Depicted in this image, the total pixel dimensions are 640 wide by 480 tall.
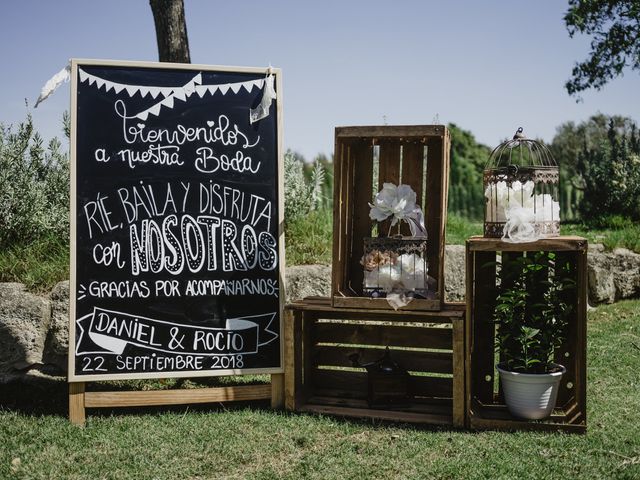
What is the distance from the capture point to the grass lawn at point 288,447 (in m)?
3.02

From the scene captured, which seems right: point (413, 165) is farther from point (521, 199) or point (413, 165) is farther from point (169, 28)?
point (169, 28)

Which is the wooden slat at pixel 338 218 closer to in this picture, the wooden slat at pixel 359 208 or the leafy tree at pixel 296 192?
the wooden slat at pixel 359 208

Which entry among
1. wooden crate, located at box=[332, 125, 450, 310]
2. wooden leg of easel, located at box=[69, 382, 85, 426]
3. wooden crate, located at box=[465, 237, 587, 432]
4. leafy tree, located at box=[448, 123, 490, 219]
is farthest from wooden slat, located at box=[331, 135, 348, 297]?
leafy tree, located at box=[448, 123, 490, 219]

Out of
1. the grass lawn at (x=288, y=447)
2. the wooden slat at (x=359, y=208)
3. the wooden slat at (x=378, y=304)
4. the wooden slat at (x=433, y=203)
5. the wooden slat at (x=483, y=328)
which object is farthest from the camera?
the wooden slat at (x=359, y=208)

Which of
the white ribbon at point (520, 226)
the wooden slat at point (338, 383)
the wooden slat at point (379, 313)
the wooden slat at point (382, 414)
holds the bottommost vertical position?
the wooden slat at point (382, 414)

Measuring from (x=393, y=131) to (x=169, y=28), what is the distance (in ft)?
9.17

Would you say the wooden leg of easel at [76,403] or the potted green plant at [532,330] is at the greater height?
the potted green plant at [532,330]

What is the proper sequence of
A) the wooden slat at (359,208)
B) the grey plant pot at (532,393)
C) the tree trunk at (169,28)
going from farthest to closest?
1. the tree trunk at (169,28)
2. the wooden slat at (359,208)
3. the grey plant pot at (532,393)

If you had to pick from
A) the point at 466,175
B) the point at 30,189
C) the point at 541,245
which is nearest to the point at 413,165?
the point at 541,245

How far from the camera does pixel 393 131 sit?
11.8 feet

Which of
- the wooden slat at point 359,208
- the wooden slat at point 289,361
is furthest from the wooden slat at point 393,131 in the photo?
the wooden slat at point 289,361

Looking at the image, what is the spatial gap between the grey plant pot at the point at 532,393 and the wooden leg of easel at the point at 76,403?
242 centimetres

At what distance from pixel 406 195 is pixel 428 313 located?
Result: 0.70 meters

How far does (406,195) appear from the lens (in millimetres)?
3764
